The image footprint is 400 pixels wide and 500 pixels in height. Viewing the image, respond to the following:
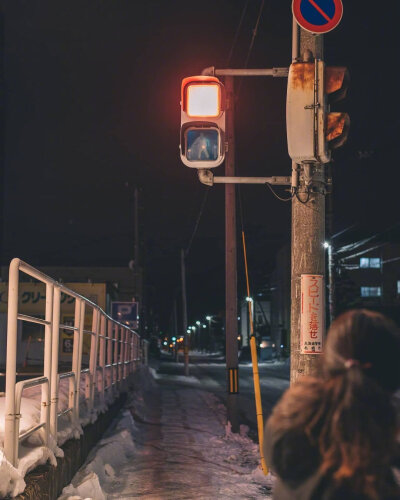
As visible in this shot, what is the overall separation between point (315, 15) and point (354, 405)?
4518 millimetres

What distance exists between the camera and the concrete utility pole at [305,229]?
5.62m

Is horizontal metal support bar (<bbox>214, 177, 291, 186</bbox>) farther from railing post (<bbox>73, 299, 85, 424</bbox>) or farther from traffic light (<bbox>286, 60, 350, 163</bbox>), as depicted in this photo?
railing post (<bbox>73, 299, 85, 424</bbox>)

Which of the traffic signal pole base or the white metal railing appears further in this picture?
the traffic signal pole base

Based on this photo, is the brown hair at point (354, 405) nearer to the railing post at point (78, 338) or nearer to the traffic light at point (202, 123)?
the traffic light at point (202, 123)

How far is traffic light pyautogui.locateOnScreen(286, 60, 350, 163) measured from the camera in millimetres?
5488

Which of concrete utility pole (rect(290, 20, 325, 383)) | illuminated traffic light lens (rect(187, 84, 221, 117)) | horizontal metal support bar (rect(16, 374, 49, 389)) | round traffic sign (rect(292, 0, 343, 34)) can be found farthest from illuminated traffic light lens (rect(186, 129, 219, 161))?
horizontal metal support bar (rect(16, 374, 49, 389))

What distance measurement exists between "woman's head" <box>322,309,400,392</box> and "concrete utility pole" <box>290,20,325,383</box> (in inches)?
134

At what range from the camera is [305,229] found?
18.8 ft

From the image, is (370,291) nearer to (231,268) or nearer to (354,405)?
(231,268)

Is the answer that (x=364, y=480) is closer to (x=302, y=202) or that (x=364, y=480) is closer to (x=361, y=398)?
(x=361, y=398)

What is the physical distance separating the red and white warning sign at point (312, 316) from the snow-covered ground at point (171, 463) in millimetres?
2290

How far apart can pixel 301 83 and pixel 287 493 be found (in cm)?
403

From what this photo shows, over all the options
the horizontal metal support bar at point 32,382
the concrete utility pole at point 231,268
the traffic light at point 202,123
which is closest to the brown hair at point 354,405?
the horizontal metal support bar at point 32,382

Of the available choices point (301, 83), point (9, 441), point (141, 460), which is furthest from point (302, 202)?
point (141, 460)
